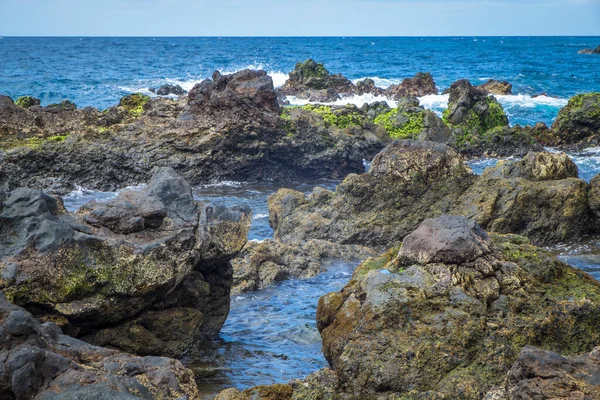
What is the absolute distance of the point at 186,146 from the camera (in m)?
21.0

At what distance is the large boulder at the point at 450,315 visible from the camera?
660cm

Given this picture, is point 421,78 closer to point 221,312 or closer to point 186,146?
point 186,146

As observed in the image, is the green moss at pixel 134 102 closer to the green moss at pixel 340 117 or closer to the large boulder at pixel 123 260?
the green moss at pixel 340 117

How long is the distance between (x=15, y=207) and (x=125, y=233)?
Result: 3.93 ft

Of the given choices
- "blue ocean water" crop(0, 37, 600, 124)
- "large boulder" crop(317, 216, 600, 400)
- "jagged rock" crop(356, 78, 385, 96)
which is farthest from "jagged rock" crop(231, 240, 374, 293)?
"jagged rock" crop(356, 78, 385, 96)

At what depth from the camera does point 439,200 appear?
14438mm

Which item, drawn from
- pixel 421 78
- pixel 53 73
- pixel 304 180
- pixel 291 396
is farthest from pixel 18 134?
pixel 53 73

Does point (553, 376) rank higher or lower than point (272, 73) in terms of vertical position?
higher

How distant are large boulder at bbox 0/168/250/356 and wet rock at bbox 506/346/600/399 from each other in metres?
4.08

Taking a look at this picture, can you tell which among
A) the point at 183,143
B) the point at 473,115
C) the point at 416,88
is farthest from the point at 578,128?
the point at 416,88

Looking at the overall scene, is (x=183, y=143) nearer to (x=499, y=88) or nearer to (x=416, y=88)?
(x=416, y=88)

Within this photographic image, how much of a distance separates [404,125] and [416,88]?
19828mm

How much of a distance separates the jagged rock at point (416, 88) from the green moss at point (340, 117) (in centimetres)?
1901

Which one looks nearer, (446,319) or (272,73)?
(446,319)
